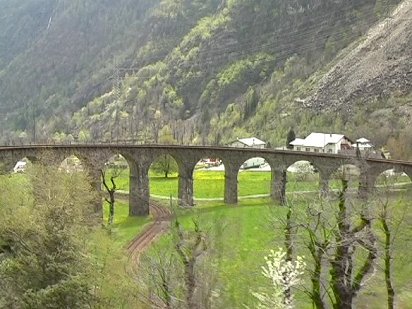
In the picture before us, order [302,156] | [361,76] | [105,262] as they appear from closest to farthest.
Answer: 1. [105,262]
2. [302,156]
3. [361,76]

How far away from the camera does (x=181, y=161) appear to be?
58.4 m

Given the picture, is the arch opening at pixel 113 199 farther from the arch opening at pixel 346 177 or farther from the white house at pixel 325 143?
the white house at pixel 325 143

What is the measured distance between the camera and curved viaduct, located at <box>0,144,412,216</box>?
50.6m

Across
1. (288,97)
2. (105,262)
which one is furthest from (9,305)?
(288,97)

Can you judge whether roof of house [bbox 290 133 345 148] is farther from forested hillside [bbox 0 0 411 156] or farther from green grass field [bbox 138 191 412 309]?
green grass field [bbox 138 191 412 309]

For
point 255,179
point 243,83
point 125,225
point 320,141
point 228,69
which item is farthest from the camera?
point 228,69

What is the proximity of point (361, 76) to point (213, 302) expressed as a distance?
9754 cm

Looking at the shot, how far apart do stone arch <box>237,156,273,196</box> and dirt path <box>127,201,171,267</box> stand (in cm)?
1107

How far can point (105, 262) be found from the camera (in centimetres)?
2477

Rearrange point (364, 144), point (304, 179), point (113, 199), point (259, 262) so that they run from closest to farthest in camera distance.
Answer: point (259, 262) → point (113, 199) → point (304, 179) → point (364, 144)

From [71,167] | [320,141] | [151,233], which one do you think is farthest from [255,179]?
[151,233]

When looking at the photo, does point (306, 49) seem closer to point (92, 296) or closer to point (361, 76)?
point (361, 76)

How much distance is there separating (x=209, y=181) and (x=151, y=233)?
3090cm

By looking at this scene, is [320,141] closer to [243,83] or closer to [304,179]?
[304,179]
